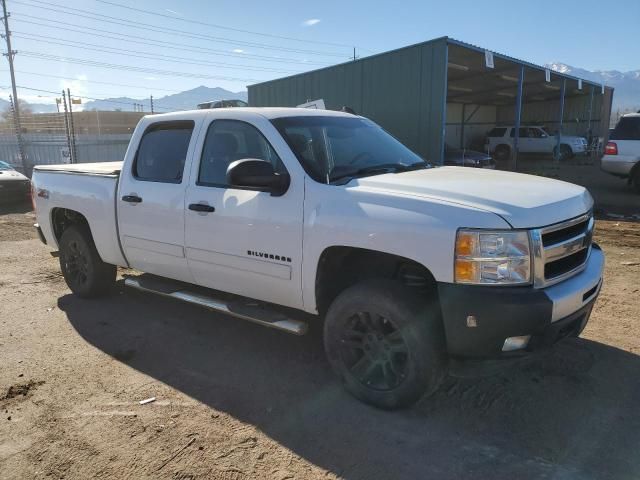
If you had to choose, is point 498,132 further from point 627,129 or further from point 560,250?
point 560,250

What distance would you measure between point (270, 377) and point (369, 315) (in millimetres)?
1025

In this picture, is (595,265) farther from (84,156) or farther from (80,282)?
(84,156)

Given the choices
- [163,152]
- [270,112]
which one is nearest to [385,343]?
[270,112]

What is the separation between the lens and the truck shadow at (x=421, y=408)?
2.73 meters

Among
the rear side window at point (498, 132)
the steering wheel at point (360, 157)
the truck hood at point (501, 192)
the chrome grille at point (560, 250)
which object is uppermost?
the rear side window at point (498, 132)

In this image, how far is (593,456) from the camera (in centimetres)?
274

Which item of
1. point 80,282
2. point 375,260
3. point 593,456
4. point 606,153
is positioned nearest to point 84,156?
point 80,282

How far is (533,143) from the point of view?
2598cm

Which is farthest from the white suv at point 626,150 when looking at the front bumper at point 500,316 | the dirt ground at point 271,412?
the front bumper at point 500,316

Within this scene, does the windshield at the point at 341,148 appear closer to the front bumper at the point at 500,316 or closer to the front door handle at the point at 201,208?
the front door handle at the point at 201,208

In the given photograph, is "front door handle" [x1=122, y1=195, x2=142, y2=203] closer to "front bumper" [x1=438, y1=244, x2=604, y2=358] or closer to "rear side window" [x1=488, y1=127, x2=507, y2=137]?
"front bumper" [x1=438, y1=244, x2=604, y2=358]

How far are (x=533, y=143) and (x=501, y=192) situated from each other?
25363 mm

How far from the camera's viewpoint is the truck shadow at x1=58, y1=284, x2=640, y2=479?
2730 mm

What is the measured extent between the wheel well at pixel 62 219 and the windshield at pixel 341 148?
299 centimetres
